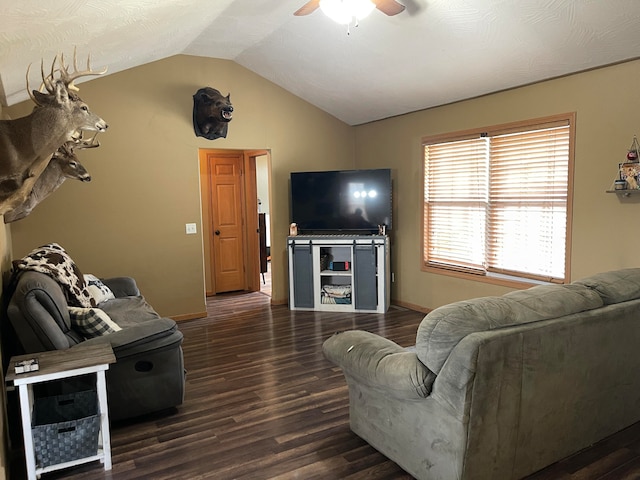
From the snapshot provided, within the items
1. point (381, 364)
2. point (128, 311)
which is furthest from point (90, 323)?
point (381, 364)

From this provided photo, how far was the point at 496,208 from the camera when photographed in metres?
4.76

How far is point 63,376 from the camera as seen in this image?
8.03 ft

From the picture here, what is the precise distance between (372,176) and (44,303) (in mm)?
3886

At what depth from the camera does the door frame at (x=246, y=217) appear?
6.84 m

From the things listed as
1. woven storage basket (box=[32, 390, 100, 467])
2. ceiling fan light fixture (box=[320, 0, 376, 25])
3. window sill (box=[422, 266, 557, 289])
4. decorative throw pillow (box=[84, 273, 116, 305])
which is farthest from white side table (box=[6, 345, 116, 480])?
window sill (box=[422, 266, 557, 289])

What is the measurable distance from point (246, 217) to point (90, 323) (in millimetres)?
4221

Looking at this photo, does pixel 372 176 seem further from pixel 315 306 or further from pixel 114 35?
pixel 114 35

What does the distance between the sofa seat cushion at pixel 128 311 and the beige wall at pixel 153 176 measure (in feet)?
3.09

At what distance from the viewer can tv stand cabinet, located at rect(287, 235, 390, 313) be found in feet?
18.6

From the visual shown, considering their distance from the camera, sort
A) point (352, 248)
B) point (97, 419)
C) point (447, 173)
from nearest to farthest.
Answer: point (97, 419) < point (447, 173) < point (352, 248)

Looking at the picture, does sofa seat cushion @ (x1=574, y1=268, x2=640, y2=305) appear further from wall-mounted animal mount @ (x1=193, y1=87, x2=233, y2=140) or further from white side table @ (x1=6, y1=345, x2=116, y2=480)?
wall-mounted animal mount @ (x1=193, y1=87, x2=233, y2=140)

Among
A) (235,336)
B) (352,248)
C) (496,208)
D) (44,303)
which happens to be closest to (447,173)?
(496,208)

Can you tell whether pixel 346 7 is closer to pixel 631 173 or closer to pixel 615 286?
pixel 615 286

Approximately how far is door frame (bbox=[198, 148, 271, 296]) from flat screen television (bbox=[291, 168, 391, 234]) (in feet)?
3.84
